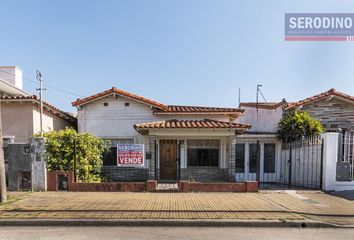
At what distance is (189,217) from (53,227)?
10.8 ft

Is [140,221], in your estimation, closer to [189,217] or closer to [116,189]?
[189,217]

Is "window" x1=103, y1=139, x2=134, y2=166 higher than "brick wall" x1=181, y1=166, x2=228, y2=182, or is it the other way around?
"window" x1=103, y1=139, x2=134, y2=166

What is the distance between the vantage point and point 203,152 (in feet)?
42.2

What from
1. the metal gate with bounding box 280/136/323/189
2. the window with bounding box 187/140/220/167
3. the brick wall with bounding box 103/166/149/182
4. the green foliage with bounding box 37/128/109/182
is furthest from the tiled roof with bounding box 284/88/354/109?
the green foliage with bounding box 37/128/109/182

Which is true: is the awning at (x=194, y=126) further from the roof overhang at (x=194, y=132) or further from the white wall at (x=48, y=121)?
the white wall at (x=48, y=121)

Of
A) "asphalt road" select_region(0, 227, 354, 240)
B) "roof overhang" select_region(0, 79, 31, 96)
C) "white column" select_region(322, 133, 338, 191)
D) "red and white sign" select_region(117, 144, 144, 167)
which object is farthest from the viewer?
"roof overhang" select_region(0, 79, 31, 96)

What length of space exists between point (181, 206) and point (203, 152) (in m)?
5.97

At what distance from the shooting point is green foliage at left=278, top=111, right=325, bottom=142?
11.9 meters

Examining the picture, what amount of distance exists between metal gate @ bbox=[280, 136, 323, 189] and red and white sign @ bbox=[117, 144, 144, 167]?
257 inches

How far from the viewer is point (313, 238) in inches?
200

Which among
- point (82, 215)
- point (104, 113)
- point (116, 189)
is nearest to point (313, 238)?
point (82, 215)

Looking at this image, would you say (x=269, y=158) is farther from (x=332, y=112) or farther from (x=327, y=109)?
(x=332, y=112)

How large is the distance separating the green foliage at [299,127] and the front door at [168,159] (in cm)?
579

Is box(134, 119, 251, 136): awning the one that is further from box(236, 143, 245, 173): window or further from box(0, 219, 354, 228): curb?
box(0, 219, 354, 228): curb
